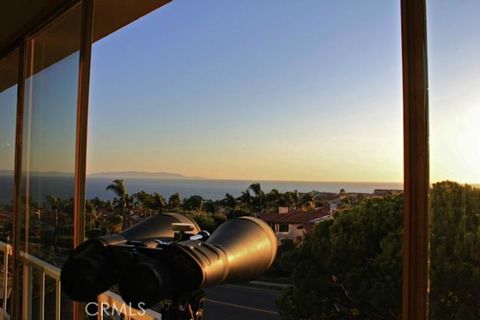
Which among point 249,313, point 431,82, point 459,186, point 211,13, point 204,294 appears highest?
point 211,13

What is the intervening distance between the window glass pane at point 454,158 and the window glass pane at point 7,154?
3046 millimetres

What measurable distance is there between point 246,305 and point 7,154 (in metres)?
2.49

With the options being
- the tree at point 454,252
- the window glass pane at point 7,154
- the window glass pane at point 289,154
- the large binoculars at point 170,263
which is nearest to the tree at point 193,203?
the window glass pane at point 289,154

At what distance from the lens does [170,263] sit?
0.96 metres

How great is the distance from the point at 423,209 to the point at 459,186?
0.27 feet

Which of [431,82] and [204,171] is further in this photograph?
[204,171]

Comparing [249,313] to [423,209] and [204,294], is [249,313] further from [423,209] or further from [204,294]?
[423,209]

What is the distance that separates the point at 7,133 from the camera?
3566mm

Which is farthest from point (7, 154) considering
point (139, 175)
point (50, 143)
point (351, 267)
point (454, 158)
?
point (454, 158)

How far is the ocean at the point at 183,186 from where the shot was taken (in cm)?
145

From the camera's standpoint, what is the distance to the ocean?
1452 millimetres

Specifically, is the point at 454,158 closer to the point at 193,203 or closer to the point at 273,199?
the point at 273,199

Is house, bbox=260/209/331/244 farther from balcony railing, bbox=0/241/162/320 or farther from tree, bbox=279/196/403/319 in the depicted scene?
balcony railing, bbox=0/241/162/320

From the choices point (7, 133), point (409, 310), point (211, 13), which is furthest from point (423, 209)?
point (7, 133)
